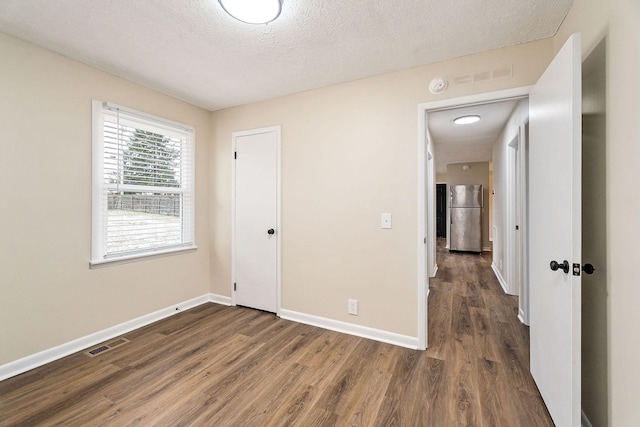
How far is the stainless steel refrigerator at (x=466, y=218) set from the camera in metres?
→ 7.09

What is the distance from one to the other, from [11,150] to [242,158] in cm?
190

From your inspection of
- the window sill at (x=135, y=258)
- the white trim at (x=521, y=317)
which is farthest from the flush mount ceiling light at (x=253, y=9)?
the white trim at (x=521, y=317)

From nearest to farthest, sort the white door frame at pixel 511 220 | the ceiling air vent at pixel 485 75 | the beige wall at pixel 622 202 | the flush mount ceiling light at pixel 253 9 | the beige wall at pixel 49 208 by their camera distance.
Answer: the beige wall at pixel 622 202 < the flush mount ceiling light at pixel 253 9 < the beige wall at pixel 49 208 < the ceiling air vent at pixel 485 75 < the white door frame at pixel 511 220

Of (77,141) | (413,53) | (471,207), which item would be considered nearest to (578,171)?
(413,53)

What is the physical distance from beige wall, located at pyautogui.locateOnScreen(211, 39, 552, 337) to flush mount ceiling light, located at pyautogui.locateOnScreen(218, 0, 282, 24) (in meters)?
1.19

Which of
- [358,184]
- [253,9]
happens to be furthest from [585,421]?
[253,9]

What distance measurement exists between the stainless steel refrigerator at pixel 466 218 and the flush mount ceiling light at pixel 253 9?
→ 685cm

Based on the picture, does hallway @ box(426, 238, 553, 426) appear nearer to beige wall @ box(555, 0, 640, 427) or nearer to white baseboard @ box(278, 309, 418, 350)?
white baseboard @ box(278, 309, 418, 350)

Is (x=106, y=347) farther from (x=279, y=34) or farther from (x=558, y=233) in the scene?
(x=558, y=233)

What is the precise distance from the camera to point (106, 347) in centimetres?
244

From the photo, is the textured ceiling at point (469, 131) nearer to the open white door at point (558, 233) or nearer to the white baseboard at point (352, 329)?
the open white door at point (558, 233)

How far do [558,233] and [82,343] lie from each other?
11.7ft

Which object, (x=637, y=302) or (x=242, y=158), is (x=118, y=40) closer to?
(x=242, y=158)

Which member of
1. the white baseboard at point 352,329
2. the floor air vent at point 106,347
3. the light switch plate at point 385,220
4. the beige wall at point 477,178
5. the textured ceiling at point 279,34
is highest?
the textured ceiling at point 279,34
